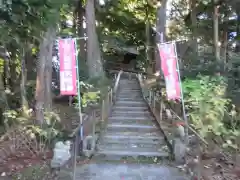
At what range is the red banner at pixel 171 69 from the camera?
25.5 ft

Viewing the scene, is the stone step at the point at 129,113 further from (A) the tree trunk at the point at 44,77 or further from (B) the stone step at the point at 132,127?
(A) the tree trunk at the point at 44,77

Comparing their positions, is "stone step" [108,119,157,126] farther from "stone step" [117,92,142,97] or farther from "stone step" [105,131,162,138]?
"stone step" [117,92,142,97]

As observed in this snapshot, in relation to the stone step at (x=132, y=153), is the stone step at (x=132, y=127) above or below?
above

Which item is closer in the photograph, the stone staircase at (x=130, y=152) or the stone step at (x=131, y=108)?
the stone staircase at (x=130, y=152)

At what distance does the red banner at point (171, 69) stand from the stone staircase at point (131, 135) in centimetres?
148

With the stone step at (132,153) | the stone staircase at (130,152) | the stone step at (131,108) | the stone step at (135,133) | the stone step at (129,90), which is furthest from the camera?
the stone step at (129,90)

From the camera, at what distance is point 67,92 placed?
24.1ft

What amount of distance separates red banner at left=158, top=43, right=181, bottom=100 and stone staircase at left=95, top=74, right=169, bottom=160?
1.48 metres

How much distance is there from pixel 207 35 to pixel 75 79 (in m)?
14.4

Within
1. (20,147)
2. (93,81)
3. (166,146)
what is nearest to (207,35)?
(93,81)

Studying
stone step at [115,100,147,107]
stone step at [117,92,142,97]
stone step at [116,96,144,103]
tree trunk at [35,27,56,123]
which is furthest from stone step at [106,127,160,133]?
stone step at [117,92,142,97]

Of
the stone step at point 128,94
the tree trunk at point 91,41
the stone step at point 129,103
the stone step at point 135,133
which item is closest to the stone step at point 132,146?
the stone step at point 135,133

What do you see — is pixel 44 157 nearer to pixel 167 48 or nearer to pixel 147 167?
pixel 147 167

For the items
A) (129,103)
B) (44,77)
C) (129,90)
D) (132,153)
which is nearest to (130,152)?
(132,153)
